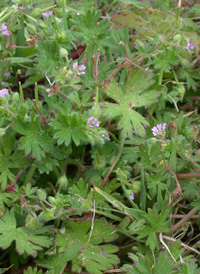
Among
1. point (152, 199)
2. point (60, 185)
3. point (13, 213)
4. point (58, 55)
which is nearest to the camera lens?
point (13, 213)

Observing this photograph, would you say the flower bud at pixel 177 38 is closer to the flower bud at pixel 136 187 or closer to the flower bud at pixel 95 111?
the flower bud at pixel 95 111

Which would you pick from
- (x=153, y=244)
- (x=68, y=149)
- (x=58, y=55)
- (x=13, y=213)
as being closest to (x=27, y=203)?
(x=13, y=213)

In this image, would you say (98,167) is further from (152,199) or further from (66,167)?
(152,199)

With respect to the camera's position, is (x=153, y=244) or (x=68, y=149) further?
(x=68, y=149)

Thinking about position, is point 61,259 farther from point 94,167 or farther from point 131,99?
point 131,99

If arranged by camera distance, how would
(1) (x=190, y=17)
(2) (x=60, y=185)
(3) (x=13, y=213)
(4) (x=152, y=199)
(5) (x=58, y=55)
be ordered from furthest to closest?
(1) (x=190, y=17), (5) (x=58, y=55), (4) (x=152, y=199), (2) (x=60, y=185), (3) (x=13, y=213)

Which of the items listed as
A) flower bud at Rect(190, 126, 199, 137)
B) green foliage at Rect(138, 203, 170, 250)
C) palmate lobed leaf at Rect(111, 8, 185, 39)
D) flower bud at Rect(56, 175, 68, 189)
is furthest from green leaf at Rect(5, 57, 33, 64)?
green foliage at Rect(138, 203, 170, 250)

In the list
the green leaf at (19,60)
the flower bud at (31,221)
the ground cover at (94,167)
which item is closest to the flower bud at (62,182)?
the ground cover at (94,167)
